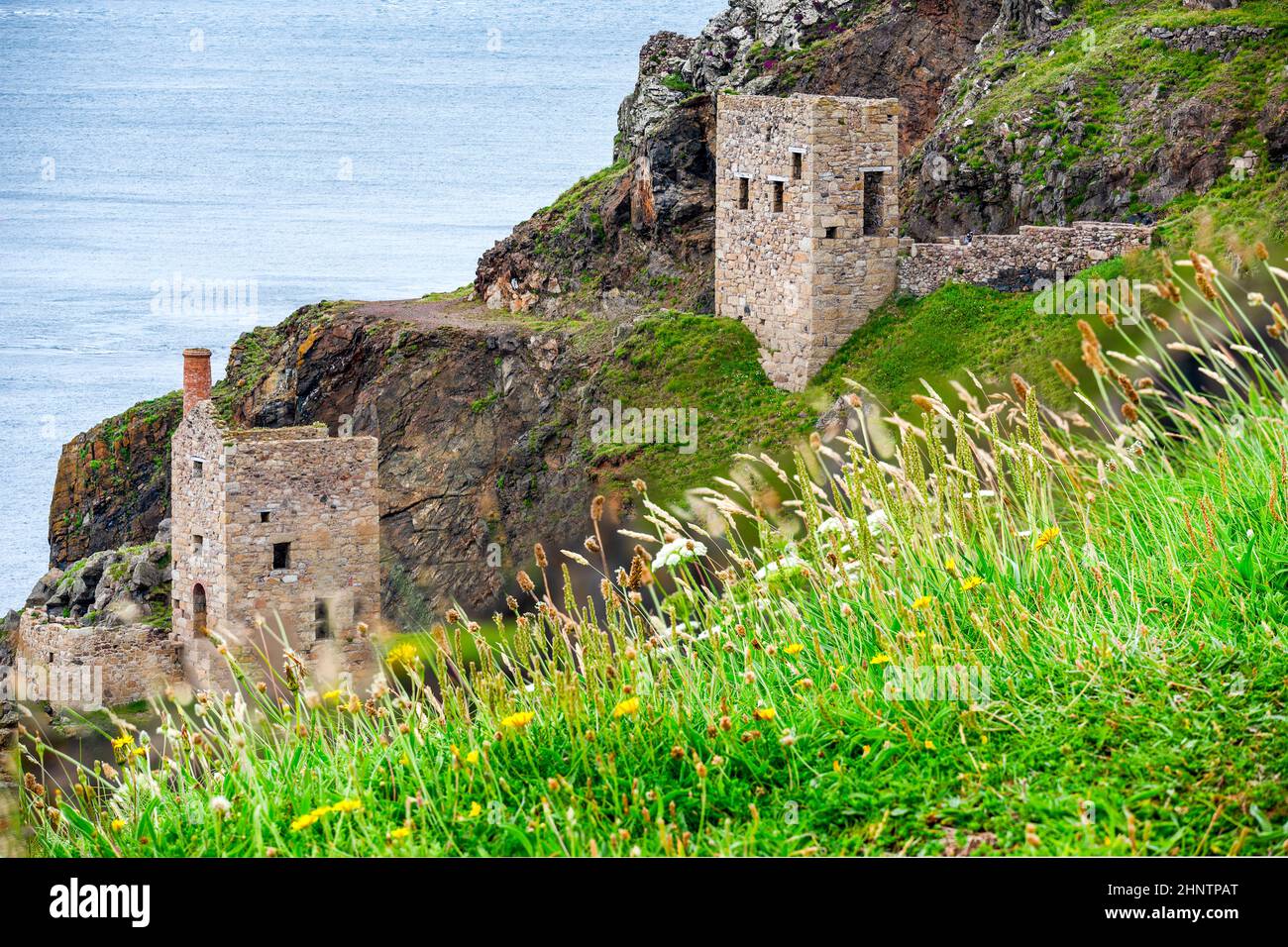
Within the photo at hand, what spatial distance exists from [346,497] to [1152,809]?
27232 mm

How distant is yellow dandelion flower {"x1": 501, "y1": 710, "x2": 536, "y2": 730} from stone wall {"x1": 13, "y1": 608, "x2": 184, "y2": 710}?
2787 cm

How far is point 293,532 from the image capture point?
3288cm

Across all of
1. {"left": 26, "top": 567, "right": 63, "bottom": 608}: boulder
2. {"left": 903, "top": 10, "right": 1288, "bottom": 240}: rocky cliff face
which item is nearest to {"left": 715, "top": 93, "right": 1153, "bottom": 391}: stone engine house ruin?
{"left": 903, "top": 10, "right": 1288, "bottom": 240}: rocky cliff face

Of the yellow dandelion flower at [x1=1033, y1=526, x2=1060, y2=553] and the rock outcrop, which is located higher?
the yellow dandelion flower at [x1=1033, y1=526, x2=1060, y2=553]

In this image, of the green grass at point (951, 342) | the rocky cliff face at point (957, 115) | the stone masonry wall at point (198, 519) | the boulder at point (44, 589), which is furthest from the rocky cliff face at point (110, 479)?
the green grass at point (951, 342)

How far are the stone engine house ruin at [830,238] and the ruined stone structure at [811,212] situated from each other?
16mm

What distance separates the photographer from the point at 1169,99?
34062 mm

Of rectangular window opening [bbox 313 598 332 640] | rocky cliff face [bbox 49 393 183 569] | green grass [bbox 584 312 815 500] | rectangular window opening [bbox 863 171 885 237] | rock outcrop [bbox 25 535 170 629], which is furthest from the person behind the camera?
rocky cliff face [bbox 49 393 183 569]

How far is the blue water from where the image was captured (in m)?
59.3

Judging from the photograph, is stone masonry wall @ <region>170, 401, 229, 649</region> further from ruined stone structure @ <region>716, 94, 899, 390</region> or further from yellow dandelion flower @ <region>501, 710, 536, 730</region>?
yellow dandelion flower @ <region>501, 710, 536, 730</region>

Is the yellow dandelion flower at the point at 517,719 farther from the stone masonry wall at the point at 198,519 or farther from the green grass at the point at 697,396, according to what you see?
→ the stone masonry wall at the point at 198,519

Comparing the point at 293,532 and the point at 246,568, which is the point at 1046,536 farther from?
the point at 246,568

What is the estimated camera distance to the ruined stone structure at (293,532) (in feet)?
107
